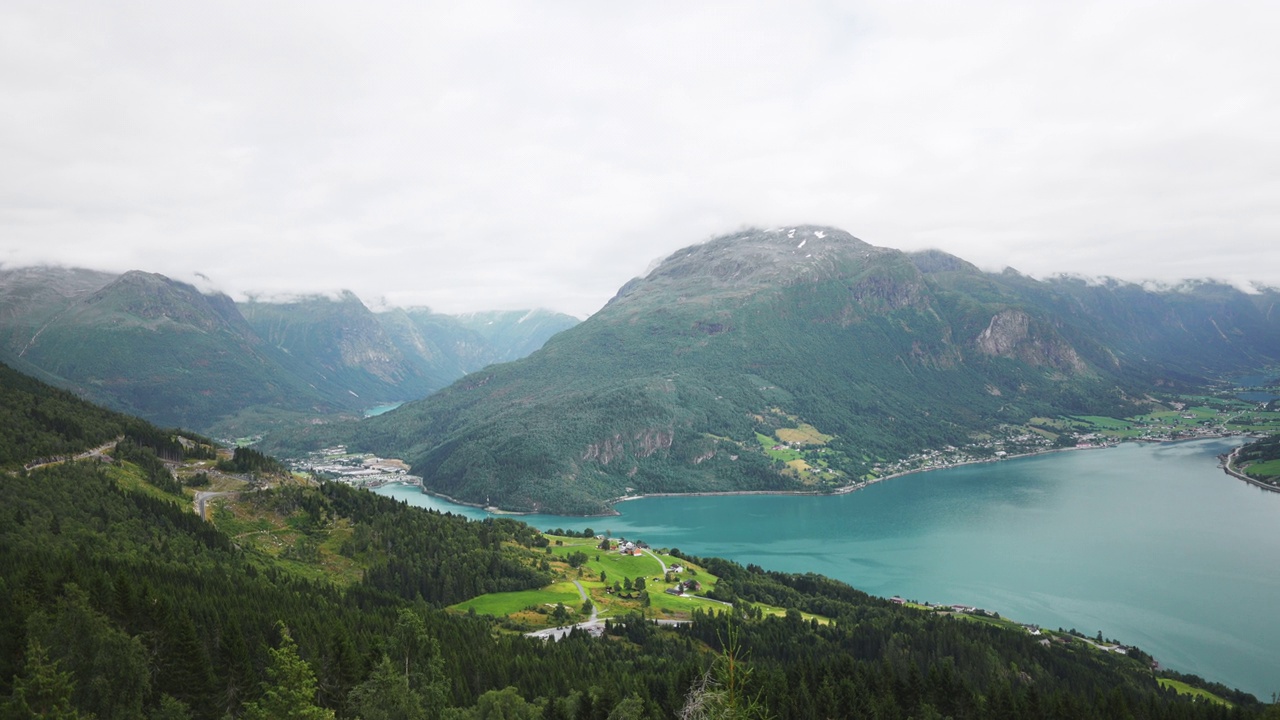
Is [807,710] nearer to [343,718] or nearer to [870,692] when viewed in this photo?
[870,692]

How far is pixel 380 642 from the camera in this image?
44.1 metres

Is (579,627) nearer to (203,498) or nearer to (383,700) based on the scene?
(383,700)

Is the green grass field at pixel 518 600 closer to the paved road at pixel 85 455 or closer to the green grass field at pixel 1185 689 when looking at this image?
the paved road at pixel 85 455

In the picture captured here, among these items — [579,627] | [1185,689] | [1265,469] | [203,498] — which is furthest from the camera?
[1265,469]

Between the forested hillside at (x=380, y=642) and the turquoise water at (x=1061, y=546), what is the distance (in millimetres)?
20122

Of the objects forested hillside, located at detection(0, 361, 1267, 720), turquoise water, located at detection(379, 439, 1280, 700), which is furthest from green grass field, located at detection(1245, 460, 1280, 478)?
forested hillside, located at detection(0, 361, 1267, 720)

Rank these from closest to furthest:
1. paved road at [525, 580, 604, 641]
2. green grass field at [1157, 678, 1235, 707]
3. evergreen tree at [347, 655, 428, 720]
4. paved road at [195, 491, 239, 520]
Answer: evergreen tree at [347, 655, 428, 720]
green grass field at [1157, 678, 1235, 707]
paved road at [525, 580, 604, 641]
paved road at [195, 491, 239, 520]

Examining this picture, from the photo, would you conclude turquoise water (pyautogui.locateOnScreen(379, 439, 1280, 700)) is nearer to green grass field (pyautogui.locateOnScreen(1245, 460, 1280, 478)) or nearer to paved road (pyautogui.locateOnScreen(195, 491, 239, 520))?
green grass field (pyautogui.locateOnScreen(1245, 460, 1280, 478))

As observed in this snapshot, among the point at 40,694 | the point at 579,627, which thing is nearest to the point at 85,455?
the point at 579,627

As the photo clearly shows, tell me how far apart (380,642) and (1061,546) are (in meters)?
132

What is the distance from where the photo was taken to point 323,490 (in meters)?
90.4

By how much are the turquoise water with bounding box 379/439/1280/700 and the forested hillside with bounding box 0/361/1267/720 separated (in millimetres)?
20122

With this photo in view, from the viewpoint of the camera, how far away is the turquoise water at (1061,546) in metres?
92.6

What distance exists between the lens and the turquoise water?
92625 mm
